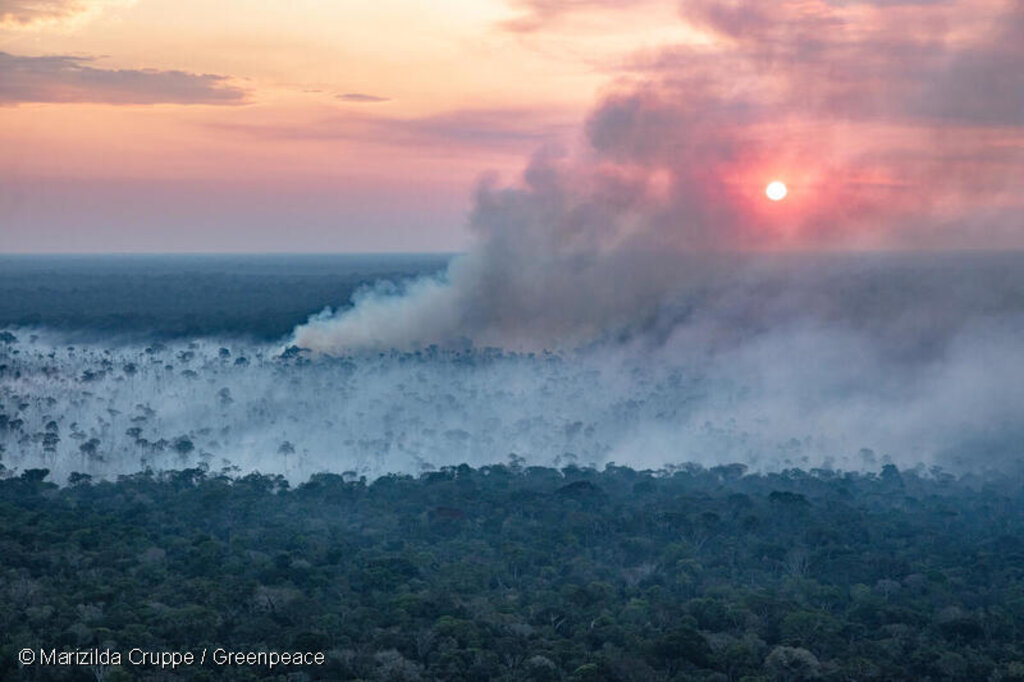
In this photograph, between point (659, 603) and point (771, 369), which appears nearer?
point (659, 603)

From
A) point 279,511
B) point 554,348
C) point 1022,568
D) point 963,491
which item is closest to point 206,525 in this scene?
point 279,511

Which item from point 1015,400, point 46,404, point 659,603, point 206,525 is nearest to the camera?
point 659,603

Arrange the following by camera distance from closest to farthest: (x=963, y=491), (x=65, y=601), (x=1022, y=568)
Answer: (x=65, y=601), (x=1022, y=568), (x=963, y=491)

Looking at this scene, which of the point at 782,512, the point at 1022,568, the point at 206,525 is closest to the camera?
the point at 1022,568

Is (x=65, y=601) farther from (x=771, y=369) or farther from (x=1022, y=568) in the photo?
(x=771, y=369)

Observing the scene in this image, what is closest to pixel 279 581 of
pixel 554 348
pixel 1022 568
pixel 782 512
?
pixel 782 512

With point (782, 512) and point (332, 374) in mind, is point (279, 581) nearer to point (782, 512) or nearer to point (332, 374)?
point (782, 512)

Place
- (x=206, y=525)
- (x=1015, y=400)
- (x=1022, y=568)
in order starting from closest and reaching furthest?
(x=1022, y=568), (x=206, y=525), (x=1015, y=400)
